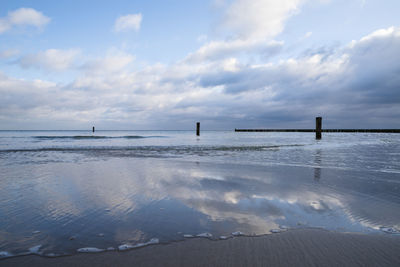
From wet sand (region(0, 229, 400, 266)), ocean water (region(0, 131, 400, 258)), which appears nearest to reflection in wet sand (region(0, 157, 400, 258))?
ocean water (region(0, 131, 400, 258))

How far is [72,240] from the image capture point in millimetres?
2223

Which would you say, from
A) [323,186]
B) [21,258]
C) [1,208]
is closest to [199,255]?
[21,258]

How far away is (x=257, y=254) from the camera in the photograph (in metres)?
2.00

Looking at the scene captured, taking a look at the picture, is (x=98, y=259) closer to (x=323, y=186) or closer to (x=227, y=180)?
(x=227, y=180)

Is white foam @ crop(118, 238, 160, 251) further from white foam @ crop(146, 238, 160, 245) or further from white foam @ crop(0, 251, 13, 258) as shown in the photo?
white foam @ crop(0, 251, 13, 258)

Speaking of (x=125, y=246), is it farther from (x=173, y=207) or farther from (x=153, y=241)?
(x=173, y=207)

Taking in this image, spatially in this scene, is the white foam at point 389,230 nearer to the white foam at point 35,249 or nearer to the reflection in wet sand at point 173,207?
the reflection in wet sand at point 173,207

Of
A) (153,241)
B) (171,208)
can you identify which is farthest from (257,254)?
(171,208)

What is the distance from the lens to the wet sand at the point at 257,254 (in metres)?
1.86

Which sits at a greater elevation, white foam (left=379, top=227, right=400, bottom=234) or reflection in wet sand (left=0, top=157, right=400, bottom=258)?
white foam (left=379, top=227, right=400, bottom=234)

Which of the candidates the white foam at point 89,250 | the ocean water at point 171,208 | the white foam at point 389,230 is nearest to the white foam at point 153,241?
the ocean water at point 171,208

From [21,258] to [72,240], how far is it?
0.40m

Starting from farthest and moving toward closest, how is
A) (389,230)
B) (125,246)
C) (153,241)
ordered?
1. (389,230)
2. (153,241)
3. (125,246)

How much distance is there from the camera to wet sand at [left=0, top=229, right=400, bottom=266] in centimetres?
186
